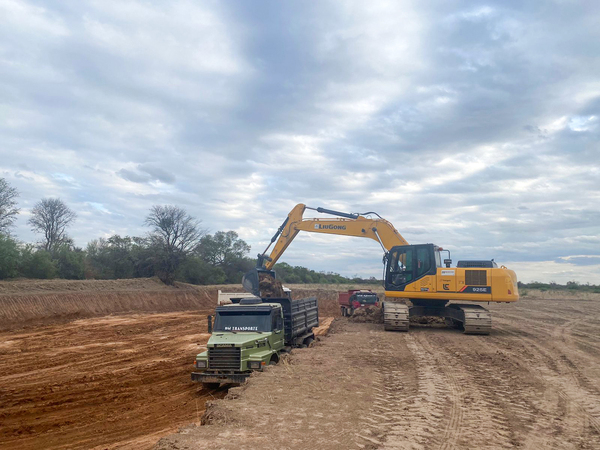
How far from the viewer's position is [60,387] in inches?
439

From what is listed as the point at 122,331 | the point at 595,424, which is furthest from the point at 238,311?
the point at 122,331

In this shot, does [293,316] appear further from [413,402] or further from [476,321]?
[476,321]

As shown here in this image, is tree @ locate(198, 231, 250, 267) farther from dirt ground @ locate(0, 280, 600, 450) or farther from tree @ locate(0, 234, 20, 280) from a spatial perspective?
dirt ground @ locate(0, 280, 600, 450)

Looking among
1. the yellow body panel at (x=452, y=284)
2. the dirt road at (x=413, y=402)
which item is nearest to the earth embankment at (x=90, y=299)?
the yellow body panel at (x=452, y=284)

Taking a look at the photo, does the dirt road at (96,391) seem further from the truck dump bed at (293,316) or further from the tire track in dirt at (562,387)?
the tire track in dirt at (562,387)

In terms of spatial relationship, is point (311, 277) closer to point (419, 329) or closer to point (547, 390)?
point (419, 329)

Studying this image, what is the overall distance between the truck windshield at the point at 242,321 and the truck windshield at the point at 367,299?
51.7 ft

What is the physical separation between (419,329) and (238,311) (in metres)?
10.5

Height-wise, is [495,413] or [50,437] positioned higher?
[495,413]

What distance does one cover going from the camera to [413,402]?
7844mm

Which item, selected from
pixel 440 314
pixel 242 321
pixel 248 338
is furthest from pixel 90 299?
pixel 248 338

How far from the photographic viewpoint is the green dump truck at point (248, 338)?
1009cm

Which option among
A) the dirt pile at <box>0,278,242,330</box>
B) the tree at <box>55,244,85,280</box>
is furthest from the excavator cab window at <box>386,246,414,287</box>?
the tree at <box>55,244,85,280</box>

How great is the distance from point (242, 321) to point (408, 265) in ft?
30.1
